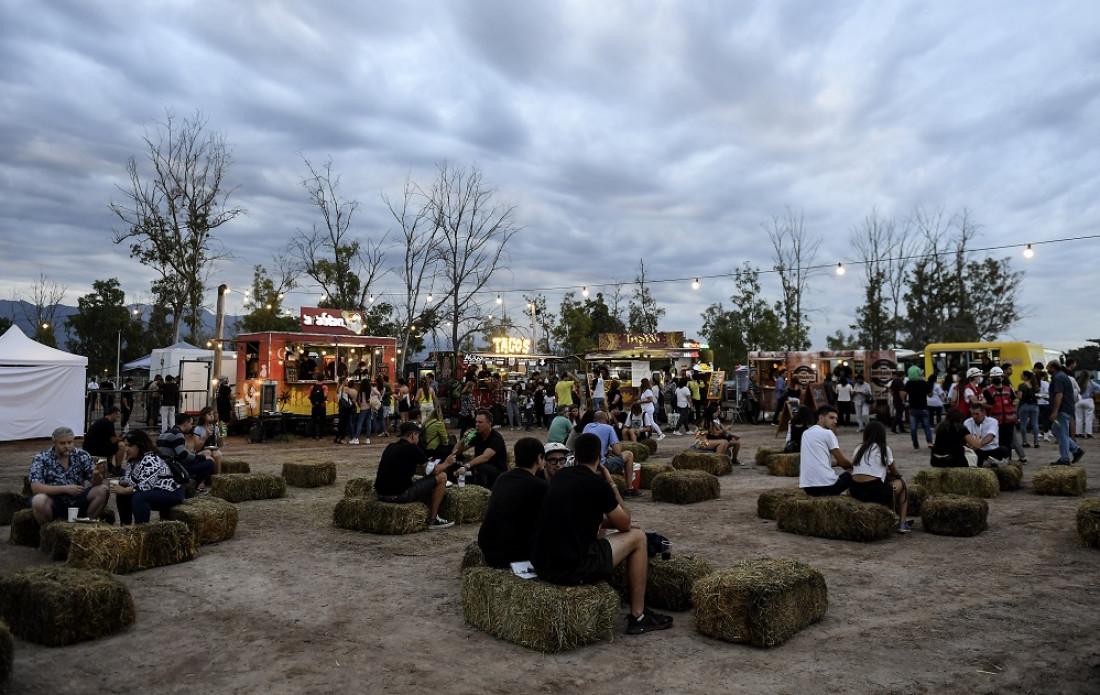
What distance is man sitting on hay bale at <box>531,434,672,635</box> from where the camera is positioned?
4.57 meters

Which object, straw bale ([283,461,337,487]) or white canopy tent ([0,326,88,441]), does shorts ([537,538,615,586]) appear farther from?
white canopy tent ([0,326,88,441])

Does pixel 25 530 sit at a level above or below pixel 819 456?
below

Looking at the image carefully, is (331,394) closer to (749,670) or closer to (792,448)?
(792,448)

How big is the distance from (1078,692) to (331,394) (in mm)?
19127

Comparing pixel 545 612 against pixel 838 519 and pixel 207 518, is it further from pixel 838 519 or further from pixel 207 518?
pixel 207 518

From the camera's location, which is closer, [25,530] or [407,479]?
[25,530]

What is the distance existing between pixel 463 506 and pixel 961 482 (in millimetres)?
6715

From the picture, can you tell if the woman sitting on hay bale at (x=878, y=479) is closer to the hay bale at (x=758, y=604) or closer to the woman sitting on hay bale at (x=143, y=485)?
the hay bale at (x=758, y=604)

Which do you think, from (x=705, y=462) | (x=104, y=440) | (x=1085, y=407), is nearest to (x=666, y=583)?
(x=705, y=462)

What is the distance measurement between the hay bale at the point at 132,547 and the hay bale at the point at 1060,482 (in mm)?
10606

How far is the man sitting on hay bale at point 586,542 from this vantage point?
457 centimetres

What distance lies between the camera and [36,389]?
18.1 meters

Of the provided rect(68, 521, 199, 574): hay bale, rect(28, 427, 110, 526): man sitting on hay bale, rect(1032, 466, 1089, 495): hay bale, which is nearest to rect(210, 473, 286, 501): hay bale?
rect(28, 427, 110, 526): man sitting on hay bale

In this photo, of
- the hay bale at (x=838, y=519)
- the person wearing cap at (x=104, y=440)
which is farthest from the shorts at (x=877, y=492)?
the person wearing cap at (x=104, y=440)
